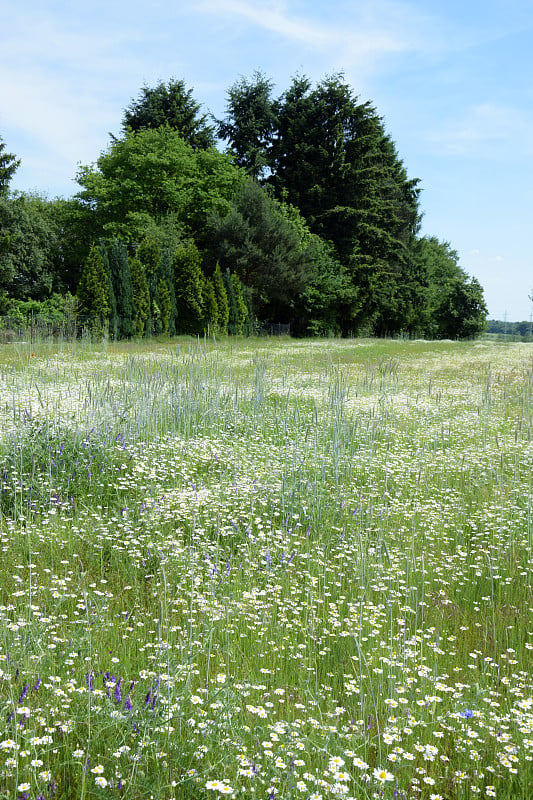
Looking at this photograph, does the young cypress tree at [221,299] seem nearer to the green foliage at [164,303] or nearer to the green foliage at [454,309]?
the green foliage at [164,303]

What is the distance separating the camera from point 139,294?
27.9m

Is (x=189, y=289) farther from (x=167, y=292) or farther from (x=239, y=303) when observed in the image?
(x=239, y=303)

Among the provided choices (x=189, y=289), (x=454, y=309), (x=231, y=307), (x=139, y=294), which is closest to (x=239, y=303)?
(x=231, y=307)

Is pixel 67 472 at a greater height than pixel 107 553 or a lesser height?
greater

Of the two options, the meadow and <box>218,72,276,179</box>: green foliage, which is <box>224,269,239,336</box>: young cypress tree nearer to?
<box>218,72,276,179</box>: green foliage

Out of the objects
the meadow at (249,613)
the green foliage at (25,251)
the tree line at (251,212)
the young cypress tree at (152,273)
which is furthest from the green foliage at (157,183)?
the meadow at (249,613)

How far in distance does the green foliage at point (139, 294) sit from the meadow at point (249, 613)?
21.0 meters

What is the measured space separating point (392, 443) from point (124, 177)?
3918cm

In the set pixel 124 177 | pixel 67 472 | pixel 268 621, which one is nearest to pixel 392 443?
pixel 67 472

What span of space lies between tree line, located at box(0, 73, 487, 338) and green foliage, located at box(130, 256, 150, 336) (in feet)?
15.9

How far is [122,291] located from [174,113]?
966 inches

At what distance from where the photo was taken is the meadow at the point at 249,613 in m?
2.02

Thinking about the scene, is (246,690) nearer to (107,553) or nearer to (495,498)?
(107,553)

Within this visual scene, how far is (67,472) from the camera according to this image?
5.07 metres
